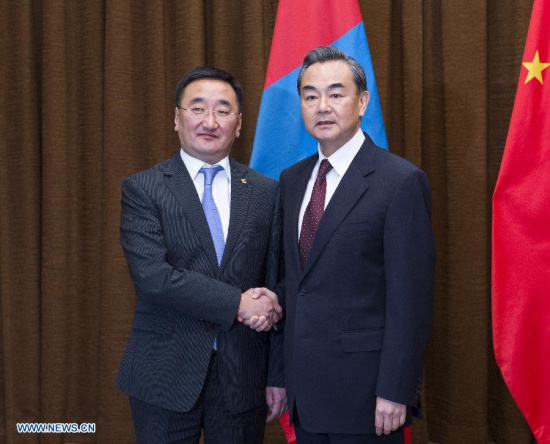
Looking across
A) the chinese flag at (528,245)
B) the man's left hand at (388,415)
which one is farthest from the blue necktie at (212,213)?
the chinese flag at (528,245)

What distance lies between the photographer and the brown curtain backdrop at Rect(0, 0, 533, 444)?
268 centimetres

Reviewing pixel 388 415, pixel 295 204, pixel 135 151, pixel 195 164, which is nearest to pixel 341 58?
pixel 295 204

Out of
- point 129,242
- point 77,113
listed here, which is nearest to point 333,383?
point 129,242

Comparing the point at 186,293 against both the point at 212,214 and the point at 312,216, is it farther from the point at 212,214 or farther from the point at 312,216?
the point at 312,216

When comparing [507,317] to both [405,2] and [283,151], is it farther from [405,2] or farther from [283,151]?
[405,2]

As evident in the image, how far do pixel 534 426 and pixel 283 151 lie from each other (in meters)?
1.34

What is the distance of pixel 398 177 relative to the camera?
1.43 metres

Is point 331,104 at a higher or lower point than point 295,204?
higher

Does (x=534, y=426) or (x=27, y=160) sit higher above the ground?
(x=27, y=160)

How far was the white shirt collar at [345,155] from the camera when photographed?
155 cm

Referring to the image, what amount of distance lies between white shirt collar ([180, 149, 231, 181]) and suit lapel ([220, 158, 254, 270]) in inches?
0.8

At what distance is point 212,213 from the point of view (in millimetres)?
1684

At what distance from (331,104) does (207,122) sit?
1.25 feet

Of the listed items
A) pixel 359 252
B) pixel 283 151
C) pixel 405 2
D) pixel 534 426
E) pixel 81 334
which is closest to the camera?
pixel 359 252
